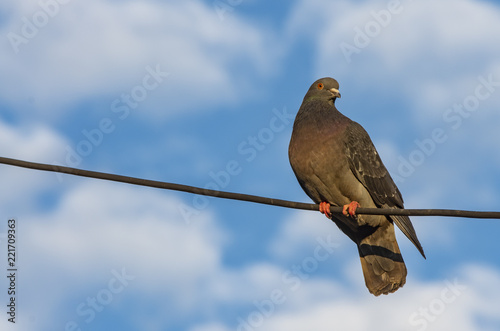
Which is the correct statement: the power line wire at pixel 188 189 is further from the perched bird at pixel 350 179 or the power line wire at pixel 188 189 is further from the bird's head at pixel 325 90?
the bird's head at pixel 325 90

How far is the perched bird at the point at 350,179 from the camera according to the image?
918 cm

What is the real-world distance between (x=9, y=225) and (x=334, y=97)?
520 centimetres

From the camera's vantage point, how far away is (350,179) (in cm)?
934

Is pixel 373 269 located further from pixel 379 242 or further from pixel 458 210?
pixel 458 210

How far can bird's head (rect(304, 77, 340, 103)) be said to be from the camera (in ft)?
34.1

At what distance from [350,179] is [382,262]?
1521 millimetres

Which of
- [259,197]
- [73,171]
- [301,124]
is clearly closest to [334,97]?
[301,124]

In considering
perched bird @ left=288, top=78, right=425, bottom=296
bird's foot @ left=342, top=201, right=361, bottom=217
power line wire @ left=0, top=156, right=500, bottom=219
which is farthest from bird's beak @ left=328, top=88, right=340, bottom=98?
power line wire @ left=0, top=156, right=500, bottom=219

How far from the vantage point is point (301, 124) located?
966 centimetres

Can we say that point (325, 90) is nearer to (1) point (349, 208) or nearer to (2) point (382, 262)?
(1) point (349, 208)

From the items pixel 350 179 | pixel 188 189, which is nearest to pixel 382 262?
pixel 350 179

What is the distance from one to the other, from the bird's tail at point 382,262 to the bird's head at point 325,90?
2130 millimetres

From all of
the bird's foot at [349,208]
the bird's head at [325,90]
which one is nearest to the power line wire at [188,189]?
the bird's foot at [349,208]

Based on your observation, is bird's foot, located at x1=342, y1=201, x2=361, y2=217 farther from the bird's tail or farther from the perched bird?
the bird's tail
